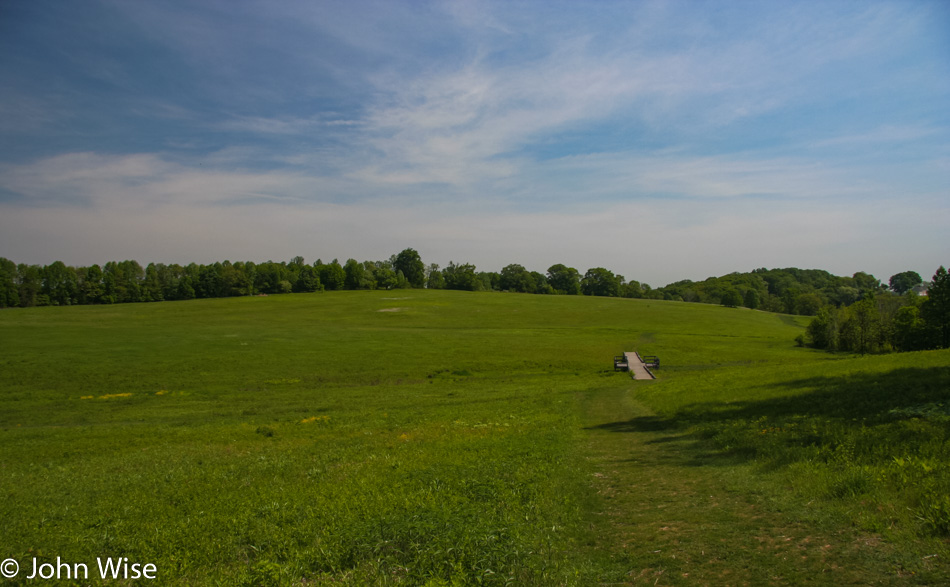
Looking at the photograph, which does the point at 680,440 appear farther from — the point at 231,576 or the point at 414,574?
the point at 231,576

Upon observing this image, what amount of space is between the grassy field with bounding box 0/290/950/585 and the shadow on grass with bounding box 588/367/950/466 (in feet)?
0.47

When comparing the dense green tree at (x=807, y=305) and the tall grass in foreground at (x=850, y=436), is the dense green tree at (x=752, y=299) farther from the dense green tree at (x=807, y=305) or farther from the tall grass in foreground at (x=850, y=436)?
the tall grass in foreground at (x=850, y=436)

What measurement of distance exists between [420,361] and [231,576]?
51.0 meters

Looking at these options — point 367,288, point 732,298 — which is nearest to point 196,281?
point 367,288

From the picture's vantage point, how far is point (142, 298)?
461 feet

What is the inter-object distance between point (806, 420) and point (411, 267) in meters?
176

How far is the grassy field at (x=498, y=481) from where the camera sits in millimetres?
7762

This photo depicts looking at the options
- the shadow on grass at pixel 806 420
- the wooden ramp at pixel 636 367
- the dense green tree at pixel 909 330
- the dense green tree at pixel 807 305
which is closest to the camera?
the shadow on grass at pixel 806 420

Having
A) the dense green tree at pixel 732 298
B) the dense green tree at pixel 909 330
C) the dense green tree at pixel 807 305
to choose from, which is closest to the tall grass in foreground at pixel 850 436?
the dense green tree at pixel 909 330

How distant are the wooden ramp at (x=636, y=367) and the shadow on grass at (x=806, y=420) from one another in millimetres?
24987

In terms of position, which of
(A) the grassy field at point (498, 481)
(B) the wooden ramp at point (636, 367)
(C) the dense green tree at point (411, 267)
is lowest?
(B) the wooden ramp at point (636, 367)

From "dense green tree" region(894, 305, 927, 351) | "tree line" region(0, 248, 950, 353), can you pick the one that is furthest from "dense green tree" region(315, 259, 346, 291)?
"dense green tree" region(894, 305, 927, 351)

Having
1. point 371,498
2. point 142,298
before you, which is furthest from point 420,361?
point 142,298

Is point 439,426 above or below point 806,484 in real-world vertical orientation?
below
